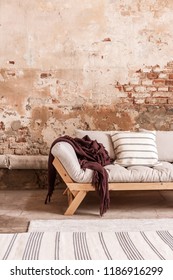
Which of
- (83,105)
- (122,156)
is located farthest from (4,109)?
(122,156)

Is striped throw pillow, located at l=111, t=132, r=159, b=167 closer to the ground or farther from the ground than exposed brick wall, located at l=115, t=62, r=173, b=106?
closer to the ground

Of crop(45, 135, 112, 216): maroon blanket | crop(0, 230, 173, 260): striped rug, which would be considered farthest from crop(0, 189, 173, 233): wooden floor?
crop(0, 230, 173, 260): striped rug

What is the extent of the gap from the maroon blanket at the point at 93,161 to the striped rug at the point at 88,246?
1699mm

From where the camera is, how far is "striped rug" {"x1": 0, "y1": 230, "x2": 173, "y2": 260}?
67.5 inches

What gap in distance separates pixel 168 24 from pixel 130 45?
0.60 metres

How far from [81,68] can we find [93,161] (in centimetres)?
160

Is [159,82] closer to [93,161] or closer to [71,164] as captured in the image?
[93,161]

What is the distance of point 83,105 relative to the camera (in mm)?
5219

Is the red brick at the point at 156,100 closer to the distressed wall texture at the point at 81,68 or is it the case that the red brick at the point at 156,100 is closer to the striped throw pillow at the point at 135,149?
the distressed wall texture at the point at 81,68

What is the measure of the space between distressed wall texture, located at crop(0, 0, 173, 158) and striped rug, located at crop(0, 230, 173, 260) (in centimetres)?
323

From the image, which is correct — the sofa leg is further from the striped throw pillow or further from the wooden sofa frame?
the striped throw pillow

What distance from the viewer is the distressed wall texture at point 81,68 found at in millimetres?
5117

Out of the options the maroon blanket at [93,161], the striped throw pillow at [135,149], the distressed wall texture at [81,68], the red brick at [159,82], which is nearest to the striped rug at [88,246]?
the maroon blanket at [93,161]
